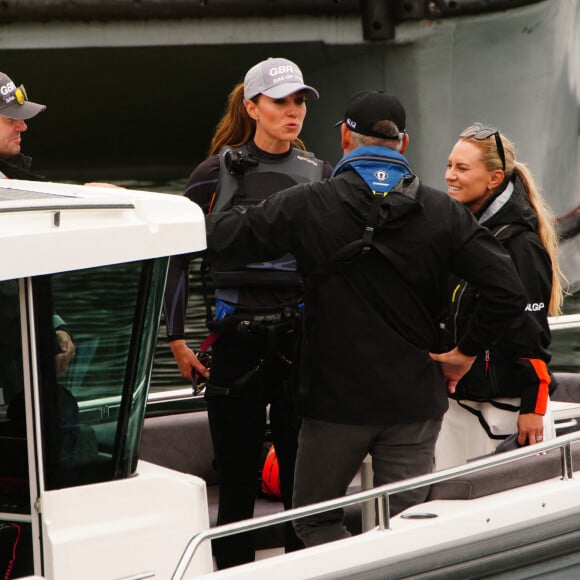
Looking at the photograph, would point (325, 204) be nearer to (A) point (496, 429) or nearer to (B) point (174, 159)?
(A) point (496, 429)

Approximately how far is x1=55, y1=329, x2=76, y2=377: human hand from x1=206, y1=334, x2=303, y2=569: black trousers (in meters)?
0.96

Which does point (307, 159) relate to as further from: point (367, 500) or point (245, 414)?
point (367, 500)

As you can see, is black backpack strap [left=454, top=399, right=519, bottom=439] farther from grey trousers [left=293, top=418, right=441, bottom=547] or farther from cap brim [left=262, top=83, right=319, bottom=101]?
cap brim [left=262, top=83, right=319, bottom=101]

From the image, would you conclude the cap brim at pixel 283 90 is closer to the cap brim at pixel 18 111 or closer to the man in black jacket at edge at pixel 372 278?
the man in black jacket at edge at pixel 372 278

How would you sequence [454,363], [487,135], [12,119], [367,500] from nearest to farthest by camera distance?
1. [367,500]
2. [454,363]
3. [487,135]
4. [12,119]

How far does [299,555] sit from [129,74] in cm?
1255

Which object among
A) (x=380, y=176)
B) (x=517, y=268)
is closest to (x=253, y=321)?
(x=380, y=176)

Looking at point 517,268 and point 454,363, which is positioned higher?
point 517,268

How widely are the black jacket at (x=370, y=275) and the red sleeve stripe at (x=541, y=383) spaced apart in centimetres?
41

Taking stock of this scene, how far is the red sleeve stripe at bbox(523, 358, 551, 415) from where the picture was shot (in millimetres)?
3627

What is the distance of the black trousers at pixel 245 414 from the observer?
3.63 m

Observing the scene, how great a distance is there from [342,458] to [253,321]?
1.83 feet

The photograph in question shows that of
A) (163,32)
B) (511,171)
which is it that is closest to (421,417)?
(511,171)

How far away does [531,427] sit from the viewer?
12.0ft
